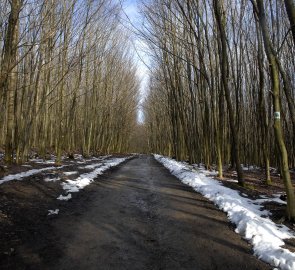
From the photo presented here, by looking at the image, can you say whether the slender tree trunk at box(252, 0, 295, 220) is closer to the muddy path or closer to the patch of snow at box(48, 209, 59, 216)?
the muddy path

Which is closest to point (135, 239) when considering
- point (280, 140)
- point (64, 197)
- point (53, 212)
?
point (53, 212)

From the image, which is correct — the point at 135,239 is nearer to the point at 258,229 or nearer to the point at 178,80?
Answer: the point at 258,229

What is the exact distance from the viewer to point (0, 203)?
23.9 feet

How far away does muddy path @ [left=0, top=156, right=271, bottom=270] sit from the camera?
440cm

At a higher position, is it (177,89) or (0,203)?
(177,89)

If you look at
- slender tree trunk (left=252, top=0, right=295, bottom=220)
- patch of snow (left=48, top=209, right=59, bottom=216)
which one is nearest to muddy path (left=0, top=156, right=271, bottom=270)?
patch of snow (left=48, top=209, right=59, bottom=216)

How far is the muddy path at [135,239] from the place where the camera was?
4.40 m

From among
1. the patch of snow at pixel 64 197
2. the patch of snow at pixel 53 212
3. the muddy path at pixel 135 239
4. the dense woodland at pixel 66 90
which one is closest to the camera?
the muddy path at pixel 135 239

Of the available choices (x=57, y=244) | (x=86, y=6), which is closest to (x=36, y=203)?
(x=57, y=244)

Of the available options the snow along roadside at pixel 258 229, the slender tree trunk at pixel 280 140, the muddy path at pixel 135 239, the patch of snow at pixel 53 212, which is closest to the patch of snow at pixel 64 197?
the muddy path at pixel 135 239

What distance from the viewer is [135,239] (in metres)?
5.43

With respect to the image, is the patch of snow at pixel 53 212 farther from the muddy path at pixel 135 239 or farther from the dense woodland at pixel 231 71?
the dense woodland at pixel 231 71

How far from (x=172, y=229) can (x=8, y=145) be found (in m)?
10.0

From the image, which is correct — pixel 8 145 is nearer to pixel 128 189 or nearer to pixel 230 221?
pixel 128 189
